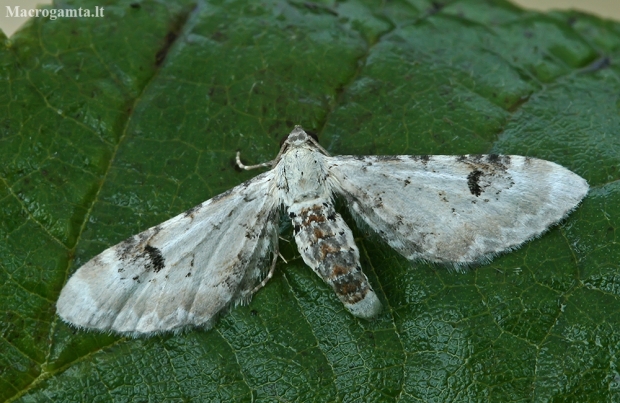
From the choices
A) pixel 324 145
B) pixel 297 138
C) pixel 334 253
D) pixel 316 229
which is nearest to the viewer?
pixel 334 253

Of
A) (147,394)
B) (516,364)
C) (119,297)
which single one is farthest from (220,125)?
(516,364)

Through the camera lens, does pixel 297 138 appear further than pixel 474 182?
Yes

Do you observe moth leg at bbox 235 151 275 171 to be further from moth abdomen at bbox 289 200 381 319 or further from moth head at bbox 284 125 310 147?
moth abdomen at bbox 289 200 381 319

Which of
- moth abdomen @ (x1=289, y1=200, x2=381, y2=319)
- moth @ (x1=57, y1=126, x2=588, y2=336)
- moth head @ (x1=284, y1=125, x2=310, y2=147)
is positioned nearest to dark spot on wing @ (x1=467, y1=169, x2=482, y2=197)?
moth @ (x1=57, y1=126, x2=588, y2=336)

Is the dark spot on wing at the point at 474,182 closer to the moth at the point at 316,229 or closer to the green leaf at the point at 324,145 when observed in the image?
the moth at the point at 316,229

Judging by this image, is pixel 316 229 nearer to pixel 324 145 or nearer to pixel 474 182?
pixel 324 145

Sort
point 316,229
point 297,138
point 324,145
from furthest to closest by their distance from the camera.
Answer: point 324,145 → point 297,138 → point 316,229

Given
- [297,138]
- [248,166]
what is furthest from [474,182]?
[248,166]

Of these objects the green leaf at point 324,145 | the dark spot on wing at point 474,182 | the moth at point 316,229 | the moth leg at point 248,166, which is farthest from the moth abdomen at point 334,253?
the dark spot on wing at point 474,182

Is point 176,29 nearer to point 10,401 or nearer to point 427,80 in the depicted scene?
point 427,80
